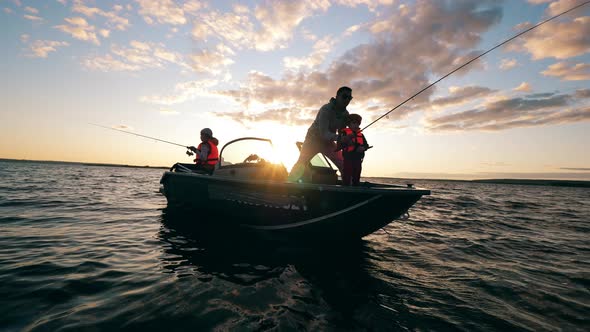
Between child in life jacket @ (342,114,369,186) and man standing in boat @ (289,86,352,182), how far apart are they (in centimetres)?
22

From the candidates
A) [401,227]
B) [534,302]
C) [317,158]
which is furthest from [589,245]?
Result: [317,158]

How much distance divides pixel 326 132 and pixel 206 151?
4915 millimetres

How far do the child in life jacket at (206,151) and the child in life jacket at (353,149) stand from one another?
16.1 ft

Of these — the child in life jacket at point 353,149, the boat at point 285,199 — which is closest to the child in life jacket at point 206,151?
the boat at point 285,199

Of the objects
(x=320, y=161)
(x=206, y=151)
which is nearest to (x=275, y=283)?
(x=320, y=161)

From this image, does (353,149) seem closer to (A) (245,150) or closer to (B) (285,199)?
(B) (285,199)

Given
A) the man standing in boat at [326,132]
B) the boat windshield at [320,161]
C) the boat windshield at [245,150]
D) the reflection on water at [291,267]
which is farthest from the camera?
the boat windshield at [245,150]

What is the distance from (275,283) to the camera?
343 cm

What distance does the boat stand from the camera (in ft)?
13.8

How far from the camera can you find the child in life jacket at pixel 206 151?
8.27 metres

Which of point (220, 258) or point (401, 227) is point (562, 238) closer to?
point (401, 227)

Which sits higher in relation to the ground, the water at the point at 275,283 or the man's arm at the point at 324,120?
the man's arm at the point at 324,120

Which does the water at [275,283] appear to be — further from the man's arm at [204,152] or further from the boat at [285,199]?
the man's arm at [204,152]

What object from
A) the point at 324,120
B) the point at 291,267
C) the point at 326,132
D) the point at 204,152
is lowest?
the point at 291,267
